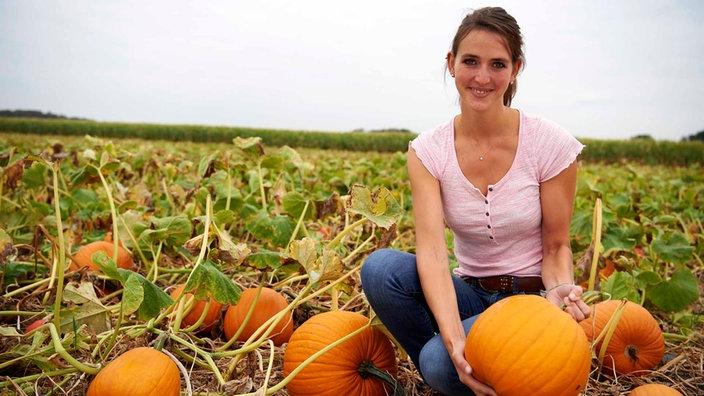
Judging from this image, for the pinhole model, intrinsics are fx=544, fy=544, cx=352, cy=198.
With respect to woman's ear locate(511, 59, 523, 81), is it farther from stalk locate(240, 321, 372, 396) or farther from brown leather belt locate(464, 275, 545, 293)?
stalk locate(240, 321, 372, 396)

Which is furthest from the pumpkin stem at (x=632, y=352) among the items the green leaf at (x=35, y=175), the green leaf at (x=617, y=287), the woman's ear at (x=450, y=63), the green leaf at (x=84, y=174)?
the green leaf at (x=35, y=175)

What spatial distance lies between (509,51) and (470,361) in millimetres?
1039

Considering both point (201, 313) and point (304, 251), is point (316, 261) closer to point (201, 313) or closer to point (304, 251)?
point (304, 251)

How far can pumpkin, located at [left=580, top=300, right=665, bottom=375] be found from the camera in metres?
1.98

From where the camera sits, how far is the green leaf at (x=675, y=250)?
2.77 m

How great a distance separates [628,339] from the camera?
200 centimetres

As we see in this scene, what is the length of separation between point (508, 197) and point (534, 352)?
0.66 m

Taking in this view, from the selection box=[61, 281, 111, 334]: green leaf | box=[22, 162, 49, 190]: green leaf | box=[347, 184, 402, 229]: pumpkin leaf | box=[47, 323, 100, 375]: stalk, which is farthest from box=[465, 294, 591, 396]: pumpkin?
box=[22, 162, 49, 190]: green leaf

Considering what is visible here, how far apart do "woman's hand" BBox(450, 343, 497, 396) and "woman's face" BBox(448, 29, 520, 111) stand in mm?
833

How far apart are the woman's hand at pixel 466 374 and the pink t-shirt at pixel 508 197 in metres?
0.50

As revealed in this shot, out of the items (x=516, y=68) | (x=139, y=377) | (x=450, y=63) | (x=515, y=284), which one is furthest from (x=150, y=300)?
(x=516, y=68)

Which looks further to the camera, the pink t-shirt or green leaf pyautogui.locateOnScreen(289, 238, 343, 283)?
the pink t-shirt

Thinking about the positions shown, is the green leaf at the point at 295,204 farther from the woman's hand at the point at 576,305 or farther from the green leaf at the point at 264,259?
the woman's hand at the point at 576,305

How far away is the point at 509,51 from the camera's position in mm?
1861
